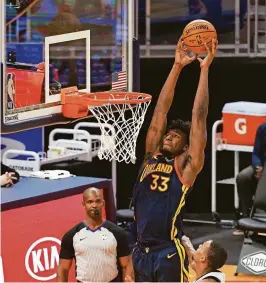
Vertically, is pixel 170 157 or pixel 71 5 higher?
pixel 71 5

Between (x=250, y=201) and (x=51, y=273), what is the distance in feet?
10.3

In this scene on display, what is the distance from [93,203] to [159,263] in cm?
82

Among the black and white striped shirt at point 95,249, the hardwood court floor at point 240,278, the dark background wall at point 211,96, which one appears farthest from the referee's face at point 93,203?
the dark background wall at point 211,96

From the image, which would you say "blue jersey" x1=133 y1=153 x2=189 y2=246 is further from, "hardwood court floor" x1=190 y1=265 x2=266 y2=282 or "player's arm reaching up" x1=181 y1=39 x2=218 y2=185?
"hardwood court floor" x1=190 y1=265 x2=266 y2=282

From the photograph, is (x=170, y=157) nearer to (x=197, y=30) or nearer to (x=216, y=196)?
(x=197, y=30)

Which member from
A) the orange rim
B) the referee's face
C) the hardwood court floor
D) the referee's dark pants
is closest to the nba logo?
the orange rim

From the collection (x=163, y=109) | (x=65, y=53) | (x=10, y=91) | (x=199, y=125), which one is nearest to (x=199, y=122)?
(x=199, y=125)

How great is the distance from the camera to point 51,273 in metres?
8.34

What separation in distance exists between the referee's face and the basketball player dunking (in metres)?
0.58

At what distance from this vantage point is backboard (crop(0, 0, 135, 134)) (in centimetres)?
710

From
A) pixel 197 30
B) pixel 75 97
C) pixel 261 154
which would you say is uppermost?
pixel 197 30

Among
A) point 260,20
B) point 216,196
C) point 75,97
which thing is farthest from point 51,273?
point 260,20

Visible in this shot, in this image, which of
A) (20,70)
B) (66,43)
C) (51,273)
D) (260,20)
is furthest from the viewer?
(260,20)

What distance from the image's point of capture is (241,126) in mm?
11086
